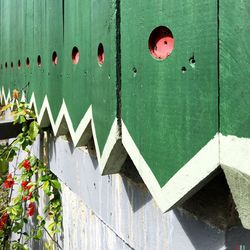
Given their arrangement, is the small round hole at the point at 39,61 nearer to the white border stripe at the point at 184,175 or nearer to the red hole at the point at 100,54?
the red hole at the point at 100,54

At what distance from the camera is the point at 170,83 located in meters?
1.05

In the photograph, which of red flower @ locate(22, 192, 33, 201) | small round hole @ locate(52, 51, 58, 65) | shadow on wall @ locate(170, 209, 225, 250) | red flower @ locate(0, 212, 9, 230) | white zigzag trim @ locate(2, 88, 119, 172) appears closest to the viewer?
shadow on wall @ locate(170, 209, 225, 250)

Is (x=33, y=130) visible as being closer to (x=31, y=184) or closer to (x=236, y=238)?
(x=31, y=184)

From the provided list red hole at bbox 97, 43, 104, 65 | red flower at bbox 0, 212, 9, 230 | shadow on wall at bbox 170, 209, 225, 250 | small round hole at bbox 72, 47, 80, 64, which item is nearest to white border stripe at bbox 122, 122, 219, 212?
shadow on wall at bbox 170, 209, 225, 250

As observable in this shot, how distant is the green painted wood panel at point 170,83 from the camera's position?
91 centimetres

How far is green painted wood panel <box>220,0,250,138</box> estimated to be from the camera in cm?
81

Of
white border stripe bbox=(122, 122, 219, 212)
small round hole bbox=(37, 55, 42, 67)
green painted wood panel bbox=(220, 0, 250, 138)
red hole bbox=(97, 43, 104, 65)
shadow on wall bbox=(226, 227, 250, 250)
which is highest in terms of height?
small round hole bbox=(37, 55, 42, 67)

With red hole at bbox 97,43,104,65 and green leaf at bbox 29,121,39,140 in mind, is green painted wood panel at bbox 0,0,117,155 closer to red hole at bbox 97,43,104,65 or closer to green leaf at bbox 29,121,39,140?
red hole at bbox 97,43,104,65

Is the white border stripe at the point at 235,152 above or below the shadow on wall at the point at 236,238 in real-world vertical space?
above

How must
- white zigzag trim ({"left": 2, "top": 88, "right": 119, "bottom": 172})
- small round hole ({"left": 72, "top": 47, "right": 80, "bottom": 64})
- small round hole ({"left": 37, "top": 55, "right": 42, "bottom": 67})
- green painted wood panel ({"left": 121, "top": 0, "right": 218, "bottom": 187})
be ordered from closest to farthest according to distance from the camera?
green painted wood panel ({"left": 121, "top": 0, "right": 218, "bottom": 187}), white zigzag trim ({"left": 2, "top": 88, "right": 119, "bottom": 172}), small round hole ({"left": 72, "top": 47, "right": 80, "bottom": 64}), small round hole ({"left": 37, "top": 55, "right": 42, "bottom": 67})

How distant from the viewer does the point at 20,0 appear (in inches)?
142

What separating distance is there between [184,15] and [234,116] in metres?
0.28

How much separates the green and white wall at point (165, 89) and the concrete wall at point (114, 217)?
0.41ft

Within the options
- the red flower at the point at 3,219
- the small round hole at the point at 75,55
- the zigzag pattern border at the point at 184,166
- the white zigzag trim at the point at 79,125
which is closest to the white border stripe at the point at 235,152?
the zigzag pattern border at the point at 184,166
